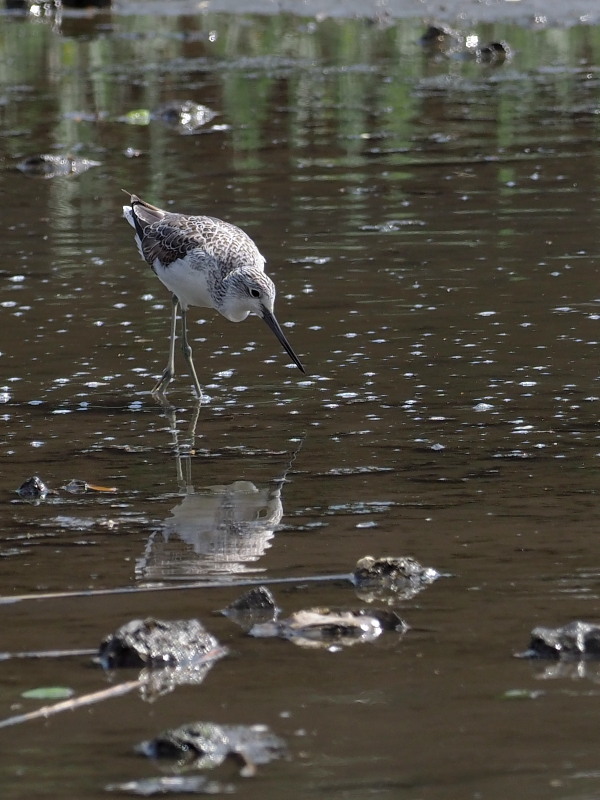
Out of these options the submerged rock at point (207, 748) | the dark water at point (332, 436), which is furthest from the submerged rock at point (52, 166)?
the submerged rock at point (207, 748)

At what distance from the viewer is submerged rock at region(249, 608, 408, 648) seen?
5.07 meters

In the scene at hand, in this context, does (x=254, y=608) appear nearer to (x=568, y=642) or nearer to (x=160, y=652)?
(x=160, y=652)

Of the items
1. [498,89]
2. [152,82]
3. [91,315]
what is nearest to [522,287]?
[91,315]

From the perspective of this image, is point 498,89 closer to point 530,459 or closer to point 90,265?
point 90,265

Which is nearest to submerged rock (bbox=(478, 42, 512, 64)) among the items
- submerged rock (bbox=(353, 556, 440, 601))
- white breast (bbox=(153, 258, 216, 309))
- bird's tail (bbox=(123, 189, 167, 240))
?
bird's tail (bbox=(123, 189, 167, 240))

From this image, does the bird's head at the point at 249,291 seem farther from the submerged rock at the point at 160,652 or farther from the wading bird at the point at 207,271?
the submerged rock at the point at 160,652

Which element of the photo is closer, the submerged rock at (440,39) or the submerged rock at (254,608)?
the submerged rock at (254,608)

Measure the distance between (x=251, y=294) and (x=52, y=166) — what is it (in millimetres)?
7210

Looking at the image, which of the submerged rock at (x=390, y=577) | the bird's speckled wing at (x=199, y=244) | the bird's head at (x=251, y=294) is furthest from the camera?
the bird's speckled wing at (x=199, y=244)

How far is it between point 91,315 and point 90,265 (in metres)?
1.45

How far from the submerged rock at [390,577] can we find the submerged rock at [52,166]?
33.5 ft

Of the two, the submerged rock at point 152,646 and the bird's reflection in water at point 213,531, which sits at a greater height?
the submerged rock at point 152,646

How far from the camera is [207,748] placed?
13.9 feet

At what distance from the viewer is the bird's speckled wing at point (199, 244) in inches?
349
